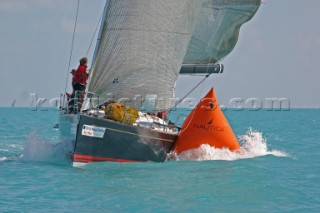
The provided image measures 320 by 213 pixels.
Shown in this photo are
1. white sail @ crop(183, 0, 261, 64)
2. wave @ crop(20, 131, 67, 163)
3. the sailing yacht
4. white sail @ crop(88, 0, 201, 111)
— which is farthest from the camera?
white sail @ crop(183, 0, 261, 64)

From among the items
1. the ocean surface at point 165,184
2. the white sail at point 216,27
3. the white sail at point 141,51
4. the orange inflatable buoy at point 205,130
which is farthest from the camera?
the white sail at point 216,27

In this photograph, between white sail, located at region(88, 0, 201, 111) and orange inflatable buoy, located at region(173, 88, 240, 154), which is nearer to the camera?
white sail, located at region(88, 0, 201, 111)

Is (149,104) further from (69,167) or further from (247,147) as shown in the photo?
(247,147)

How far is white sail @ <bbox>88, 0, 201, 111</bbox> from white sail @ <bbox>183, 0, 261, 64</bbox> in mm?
3021

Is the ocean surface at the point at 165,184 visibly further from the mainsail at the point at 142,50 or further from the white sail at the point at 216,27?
the white sail at the point at 216,27

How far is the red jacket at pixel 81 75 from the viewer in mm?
18219

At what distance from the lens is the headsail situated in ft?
72.6

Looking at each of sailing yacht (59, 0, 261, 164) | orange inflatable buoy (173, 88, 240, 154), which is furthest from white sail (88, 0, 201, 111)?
orange inflatable buoy (173, 88, 240, 154)

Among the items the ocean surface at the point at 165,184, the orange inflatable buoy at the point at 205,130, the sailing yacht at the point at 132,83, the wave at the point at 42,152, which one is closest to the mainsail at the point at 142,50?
the sailing yacht at the point at 132,83

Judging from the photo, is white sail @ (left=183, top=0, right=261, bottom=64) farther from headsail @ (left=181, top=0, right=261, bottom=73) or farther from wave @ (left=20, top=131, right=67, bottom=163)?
wave @ (left=20, top=131, right=67, bottom=163)

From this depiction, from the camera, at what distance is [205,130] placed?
19.3 m

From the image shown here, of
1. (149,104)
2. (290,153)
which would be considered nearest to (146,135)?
(149,104)

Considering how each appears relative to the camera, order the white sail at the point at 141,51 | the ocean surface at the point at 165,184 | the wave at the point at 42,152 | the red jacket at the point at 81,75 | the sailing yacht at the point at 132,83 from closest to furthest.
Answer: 1. the ocean surface at the point at 165,184
2. the sailing yacht at the point at 132,83
3. the white sail at the point at 141,51
4. the red jacket at the point at 81,75
5. the wave at the point at 42,152

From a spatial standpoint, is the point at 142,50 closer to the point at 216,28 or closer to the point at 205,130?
the point at 205,130
